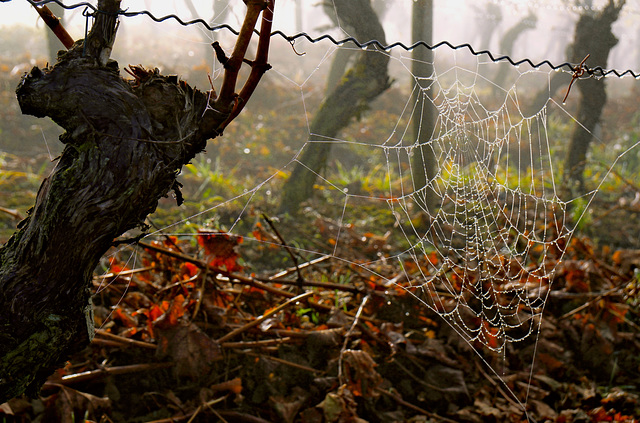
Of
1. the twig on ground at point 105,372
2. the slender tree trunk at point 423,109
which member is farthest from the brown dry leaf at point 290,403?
the slender tree trunk at point 423,109

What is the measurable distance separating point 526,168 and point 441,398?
6.13 meters

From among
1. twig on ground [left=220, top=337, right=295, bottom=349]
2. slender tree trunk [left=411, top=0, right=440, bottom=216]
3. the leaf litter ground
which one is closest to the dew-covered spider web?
slender tree trunk [left=411, top=0, right=440, bottom=216]

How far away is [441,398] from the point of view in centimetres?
193

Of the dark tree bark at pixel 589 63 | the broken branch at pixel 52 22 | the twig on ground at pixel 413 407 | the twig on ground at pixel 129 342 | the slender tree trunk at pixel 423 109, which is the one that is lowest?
the twig on ground at pixel 413 407

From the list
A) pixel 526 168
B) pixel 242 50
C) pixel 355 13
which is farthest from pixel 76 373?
pixel 526 168

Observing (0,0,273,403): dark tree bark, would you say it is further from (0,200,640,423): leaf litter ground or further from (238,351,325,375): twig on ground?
(238,351,325,375): twig on ground

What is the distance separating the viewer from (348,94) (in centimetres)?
395

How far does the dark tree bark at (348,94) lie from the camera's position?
3.09 meters

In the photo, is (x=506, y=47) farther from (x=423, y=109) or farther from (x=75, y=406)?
(x=75, y=406)

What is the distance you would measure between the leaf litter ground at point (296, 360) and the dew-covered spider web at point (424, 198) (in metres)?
0.15

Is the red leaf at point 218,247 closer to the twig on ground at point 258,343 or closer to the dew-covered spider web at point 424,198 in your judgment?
the dew-covered spider web at point 424,198

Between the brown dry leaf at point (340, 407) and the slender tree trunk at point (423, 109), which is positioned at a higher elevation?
the slender tree trunk at point (423, 109)

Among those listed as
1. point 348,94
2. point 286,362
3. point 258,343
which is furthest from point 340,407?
point 348,94

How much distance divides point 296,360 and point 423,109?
92.4 inches
